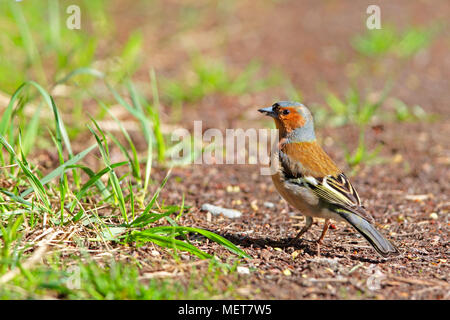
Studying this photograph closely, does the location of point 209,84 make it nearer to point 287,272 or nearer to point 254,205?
point 254,205

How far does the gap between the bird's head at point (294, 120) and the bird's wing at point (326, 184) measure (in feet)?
1.09

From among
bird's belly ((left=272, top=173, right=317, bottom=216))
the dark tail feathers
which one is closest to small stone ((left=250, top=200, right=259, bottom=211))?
bird's belly ((left=272, top=173, right=317, bottom=216))

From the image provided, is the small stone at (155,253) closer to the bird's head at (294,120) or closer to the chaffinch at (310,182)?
the chaffinch at (310,182)

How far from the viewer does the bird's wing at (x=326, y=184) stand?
3.92 metres

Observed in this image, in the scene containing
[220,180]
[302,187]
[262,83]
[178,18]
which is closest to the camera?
[302,187]

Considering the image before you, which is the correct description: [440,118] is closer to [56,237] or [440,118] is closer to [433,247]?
[433,247]

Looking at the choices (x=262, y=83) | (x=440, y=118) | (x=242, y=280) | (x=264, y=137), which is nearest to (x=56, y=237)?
(x=242, y=280)

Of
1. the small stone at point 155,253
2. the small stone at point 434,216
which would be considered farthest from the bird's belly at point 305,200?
the small stone at point 434,216

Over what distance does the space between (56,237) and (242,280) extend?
1249 mm

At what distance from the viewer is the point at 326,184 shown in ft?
13.3

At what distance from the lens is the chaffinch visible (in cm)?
386

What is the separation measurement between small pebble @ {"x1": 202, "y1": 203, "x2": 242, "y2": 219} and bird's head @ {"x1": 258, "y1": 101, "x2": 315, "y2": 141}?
2.54 feet

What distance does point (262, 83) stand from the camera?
767 cm

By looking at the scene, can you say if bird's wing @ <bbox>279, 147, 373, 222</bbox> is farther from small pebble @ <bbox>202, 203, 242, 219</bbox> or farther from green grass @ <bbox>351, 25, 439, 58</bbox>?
green grass @ <bbox>351, 25, 439, 58</bbox>
